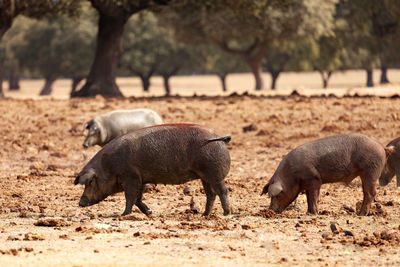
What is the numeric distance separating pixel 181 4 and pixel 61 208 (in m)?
19.8

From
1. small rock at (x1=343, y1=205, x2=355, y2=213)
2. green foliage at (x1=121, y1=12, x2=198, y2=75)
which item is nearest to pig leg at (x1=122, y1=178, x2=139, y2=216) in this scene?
small rock at (x1=343, y1=205, x2=355, y2=213)

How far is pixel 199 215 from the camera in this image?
10180 millimetres

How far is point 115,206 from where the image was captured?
1112 centimetres

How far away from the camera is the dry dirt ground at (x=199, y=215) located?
7.58m

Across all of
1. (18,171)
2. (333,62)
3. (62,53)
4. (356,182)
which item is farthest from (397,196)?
(62,53)

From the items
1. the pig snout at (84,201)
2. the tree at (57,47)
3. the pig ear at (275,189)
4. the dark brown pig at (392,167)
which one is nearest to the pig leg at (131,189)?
the pig snout at (84,201)

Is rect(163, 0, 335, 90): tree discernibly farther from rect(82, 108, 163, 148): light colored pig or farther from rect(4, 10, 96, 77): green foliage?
rect(82, 108, 163, 148): light colored pig

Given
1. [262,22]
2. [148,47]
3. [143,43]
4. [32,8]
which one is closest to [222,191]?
[32,8]

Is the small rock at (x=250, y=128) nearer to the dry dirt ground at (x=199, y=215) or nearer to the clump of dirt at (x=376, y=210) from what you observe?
the dry dirt ground at (x=199, y=215)

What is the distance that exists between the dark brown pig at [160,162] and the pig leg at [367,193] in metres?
1.74

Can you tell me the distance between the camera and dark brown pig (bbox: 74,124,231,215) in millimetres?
9773

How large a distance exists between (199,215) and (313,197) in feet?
4.79

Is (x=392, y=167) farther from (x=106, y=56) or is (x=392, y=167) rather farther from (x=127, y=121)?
(x=106, y=56)

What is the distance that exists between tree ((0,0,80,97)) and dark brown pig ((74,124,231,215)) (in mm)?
18194
